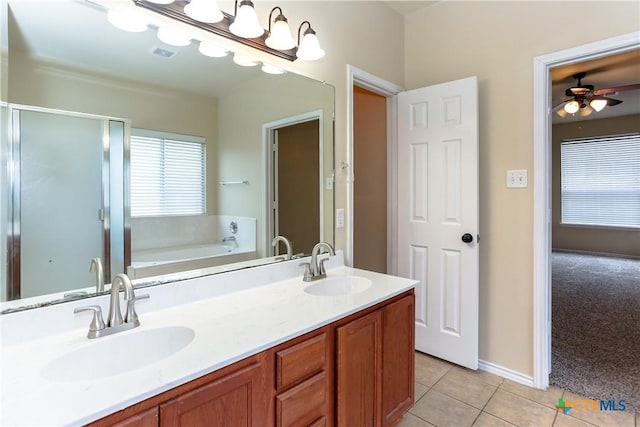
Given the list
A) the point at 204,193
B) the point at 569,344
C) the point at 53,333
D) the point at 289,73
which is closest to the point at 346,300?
the point at 204,193

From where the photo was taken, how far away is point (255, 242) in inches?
67.6

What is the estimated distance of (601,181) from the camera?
5.89 meters

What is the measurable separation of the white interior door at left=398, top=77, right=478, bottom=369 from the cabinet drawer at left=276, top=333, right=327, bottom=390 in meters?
1.39

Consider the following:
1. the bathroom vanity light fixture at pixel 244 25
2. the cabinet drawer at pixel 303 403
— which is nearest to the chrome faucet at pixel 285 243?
the cabinet drawer at pixel 303 403

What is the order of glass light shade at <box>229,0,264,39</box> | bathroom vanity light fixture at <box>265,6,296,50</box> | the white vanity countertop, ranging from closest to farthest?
1. the white vanity countertop
2. glass light shade at <box>229,0,264,39</box>
3. bathroom vanity light fixture at <box>265,6,296,50</box>

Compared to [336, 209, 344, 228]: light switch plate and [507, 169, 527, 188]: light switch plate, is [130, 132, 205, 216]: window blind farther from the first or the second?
[507, 169, 527, 188]: light switch plate

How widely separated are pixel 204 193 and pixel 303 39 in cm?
95

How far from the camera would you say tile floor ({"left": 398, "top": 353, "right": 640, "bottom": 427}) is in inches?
67.7

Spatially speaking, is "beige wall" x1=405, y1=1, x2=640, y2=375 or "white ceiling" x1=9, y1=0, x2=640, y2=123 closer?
"white ceiling" x1=9, y1=0, x2=640, y2=123

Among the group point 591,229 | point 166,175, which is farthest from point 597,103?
point 166,175

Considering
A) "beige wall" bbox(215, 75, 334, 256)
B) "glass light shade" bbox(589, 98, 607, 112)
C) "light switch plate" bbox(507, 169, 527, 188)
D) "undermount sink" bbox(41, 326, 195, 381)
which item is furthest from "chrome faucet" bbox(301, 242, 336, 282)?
"glass light shade" bbox(589, 98, 607, 112)

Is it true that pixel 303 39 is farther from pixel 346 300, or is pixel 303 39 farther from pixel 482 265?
pixel 482 265

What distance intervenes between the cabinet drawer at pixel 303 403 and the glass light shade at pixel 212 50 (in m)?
1.43

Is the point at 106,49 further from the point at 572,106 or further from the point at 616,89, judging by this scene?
the point at 572,106
